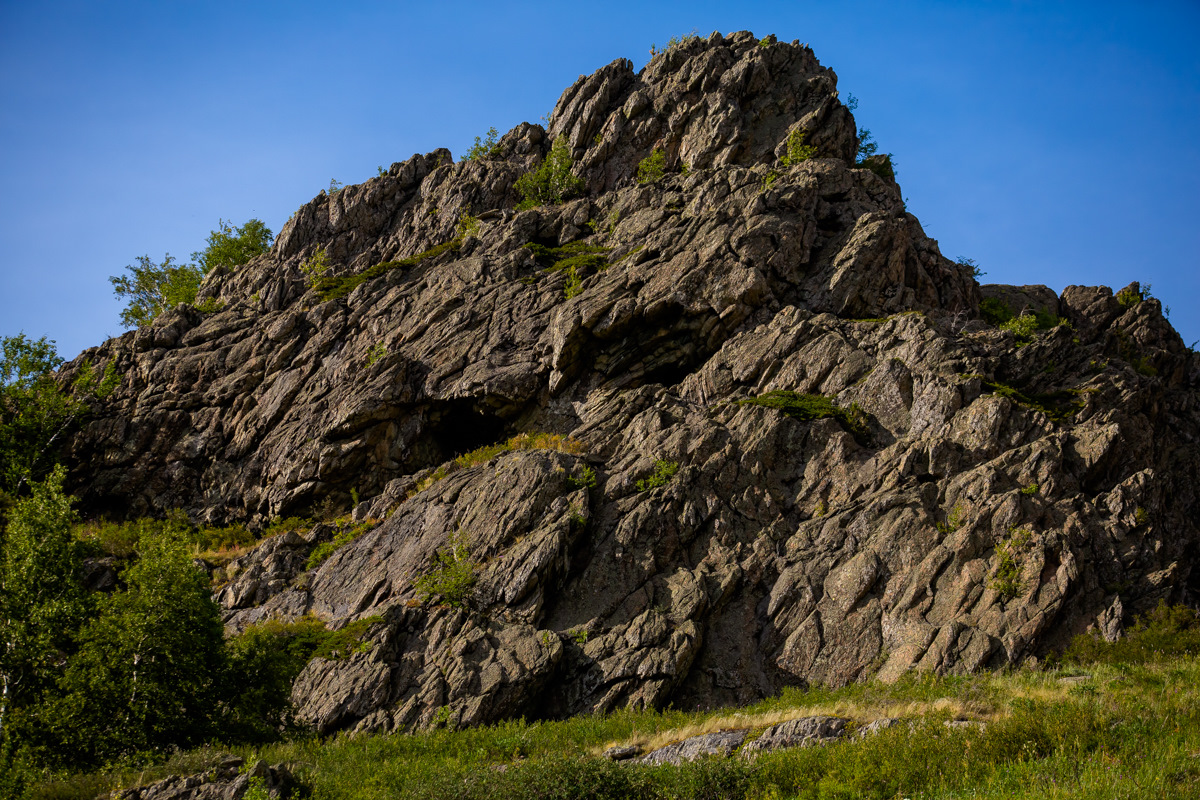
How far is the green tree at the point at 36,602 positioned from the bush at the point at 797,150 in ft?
132

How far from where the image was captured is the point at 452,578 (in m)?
28.1

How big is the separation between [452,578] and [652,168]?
32802mm

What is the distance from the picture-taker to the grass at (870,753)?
15.1 meters

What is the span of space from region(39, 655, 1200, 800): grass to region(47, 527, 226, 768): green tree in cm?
179

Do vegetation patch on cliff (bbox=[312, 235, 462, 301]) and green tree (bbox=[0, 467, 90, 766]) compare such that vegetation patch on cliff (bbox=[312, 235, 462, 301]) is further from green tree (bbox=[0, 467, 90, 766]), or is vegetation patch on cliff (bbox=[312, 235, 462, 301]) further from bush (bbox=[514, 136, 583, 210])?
green tree (bbox=[0, 467, 90, 766])

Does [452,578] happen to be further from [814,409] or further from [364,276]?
[364,276]

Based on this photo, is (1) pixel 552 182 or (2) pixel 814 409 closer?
(2) pixel 814 409

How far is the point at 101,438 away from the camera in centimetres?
4194

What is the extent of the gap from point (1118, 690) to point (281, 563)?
29650 mm

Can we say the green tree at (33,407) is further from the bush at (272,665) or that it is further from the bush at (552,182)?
the bush at (552,182)

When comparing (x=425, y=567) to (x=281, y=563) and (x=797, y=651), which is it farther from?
(x=797, y=651)

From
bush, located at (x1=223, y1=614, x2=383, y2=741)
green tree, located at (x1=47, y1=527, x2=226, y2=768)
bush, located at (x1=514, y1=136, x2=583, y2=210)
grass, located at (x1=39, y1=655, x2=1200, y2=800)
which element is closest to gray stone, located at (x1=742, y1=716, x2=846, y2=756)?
grass, located at (x1=39, y1=655, x2=1200, y2=800)

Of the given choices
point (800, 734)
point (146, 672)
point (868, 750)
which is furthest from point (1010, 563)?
point (146, 672)

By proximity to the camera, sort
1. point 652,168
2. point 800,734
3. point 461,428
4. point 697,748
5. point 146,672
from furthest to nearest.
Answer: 1. point 652,168
2. point 461,428
3. point 146,672
4. point 697,748
5. point 800,734
